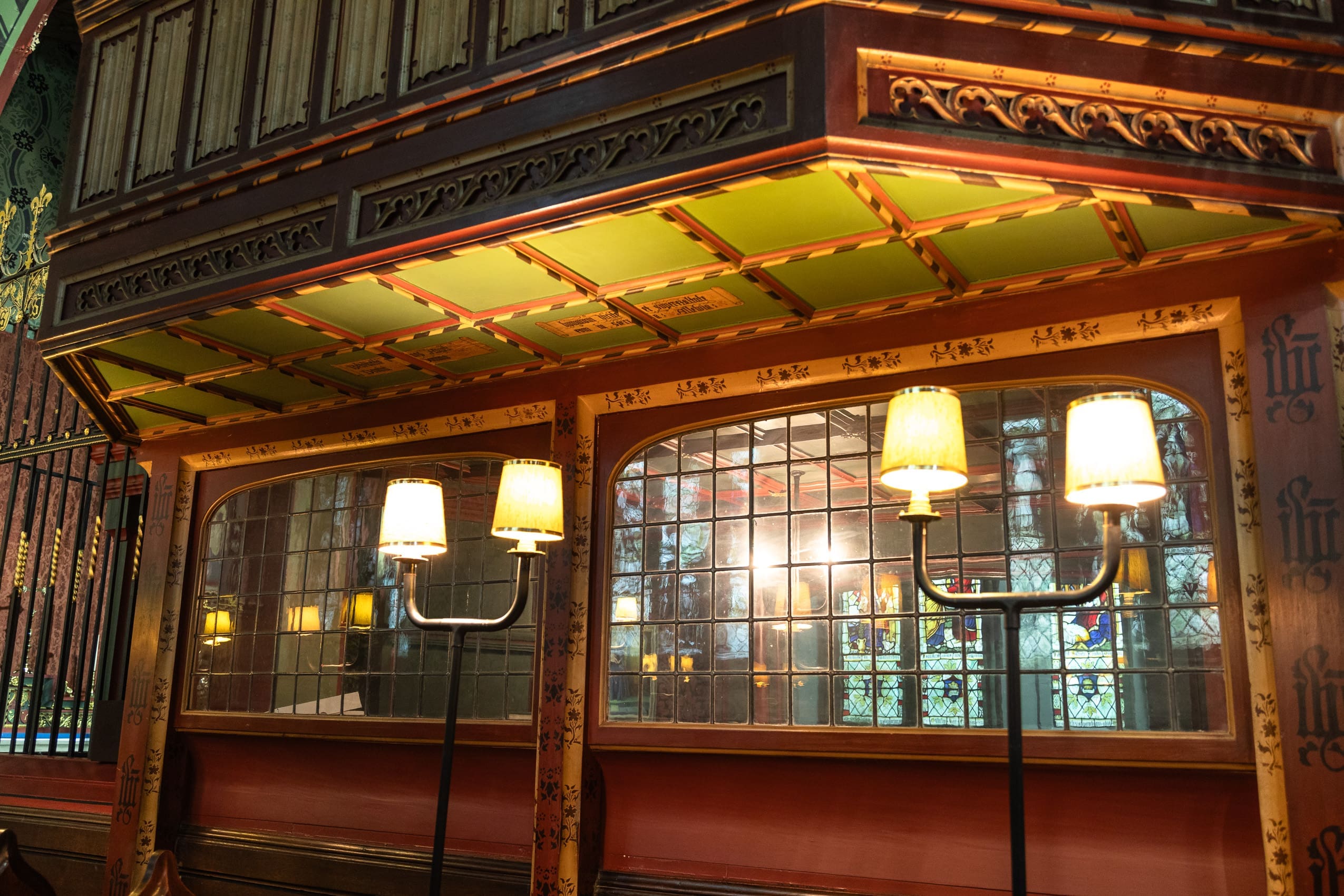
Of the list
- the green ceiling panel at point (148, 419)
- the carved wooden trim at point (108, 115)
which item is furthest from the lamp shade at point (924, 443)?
the green ceiling panel at point (148, 419)

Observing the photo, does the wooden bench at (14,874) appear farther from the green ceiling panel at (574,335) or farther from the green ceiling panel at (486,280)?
the green ceiling panel at (574,335)

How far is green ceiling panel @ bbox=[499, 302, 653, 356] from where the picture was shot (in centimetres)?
414

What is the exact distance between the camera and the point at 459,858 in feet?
15.3

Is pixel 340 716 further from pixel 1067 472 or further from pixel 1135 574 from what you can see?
pixel 1067 472

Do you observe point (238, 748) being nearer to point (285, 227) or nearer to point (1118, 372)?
point (285, 227)

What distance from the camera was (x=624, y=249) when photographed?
3508 mm

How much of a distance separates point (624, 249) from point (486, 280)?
59 cm

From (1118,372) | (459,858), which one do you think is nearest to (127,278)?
(459,858)

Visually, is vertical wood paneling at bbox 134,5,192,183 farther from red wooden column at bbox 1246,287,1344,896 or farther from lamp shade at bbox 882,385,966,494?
red wooden column at bbox 1246,287,1344,896

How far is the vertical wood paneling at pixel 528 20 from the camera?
138 inches

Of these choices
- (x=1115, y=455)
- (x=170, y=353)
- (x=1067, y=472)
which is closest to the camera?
(x=1115, y=455)

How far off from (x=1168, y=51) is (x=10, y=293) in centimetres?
678

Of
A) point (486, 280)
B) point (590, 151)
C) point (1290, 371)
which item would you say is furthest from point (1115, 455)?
point (486, 280)

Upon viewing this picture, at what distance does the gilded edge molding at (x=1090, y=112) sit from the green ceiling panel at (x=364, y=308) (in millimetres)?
2010
